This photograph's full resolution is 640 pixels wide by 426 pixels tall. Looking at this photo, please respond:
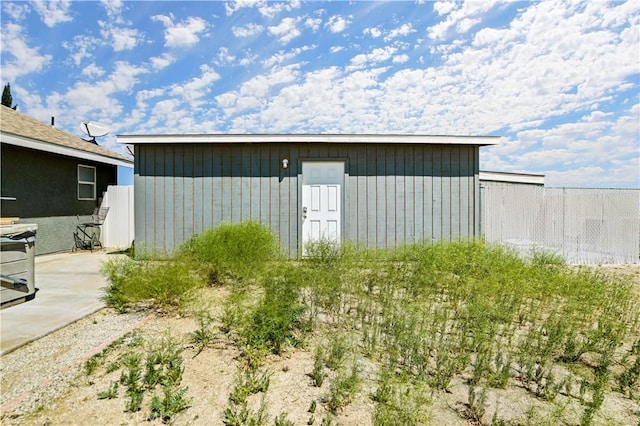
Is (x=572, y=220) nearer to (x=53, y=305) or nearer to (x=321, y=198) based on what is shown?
(x=321, y=198)

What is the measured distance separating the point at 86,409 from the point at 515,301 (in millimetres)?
3855

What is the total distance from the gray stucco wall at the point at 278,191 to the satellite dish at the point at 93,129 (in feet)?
19.1

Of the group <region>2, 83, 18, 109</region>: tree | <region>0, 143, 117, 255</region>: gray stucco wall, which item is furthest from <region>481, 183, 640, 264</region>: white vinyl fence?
<region>2, 83, 18, 109</region>: tree

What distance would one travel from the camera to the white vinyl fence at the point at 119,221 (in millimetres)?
9625

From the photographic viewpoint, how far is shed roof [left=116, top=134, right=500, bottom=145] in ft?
23.0

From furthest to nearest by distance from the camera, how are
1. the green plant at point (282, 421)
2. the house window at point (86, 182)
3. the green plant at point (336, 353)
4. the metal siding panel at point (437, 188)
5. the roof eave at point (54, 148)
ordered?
1. the house window at point (86, 182)
2. the metal siding panel at point (437, 188)
3. the roof eave at point (54, 148)
4. the green plant at point (336, 353)
5. the green plant at point (282, 421)

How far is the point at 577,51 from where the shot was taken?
22.1 ft

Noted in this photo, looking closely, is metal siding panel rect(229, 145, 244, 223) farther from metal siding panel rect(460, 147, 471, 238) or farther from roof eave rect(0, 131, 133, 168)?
metal siding panel rect(460, 147, 471, 238)

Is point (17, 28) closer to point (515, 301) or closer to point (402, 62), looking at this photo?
point (402, 62)

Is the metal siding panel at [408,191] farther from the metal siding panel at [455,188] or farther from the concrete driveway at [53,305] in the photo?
the concrete driveway at [53,305]

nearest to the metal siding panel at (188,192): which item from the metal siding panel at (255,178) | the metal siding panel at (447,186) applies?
the metal siding panel at (255,178)

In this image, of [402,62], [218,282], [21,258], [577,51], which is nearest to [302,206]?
[218,282]

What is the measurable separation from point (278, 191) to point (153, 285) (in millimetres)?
3992

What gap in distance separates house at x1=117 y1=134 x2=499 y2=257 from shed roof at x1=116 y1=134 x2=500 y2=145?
18 cm
